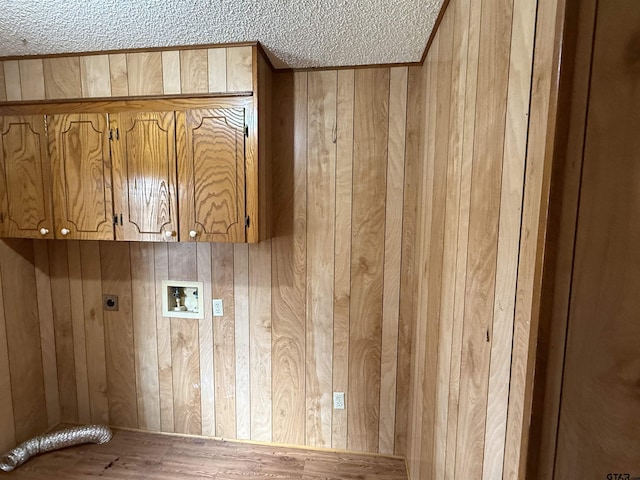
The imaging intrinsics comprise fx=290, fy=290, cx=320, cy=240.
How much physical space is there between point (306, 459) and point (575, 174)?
2099mm

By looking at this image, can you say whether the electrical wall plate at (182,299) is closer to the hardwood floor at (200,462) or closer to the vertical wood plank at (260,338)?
the vertical wood plank at (260,338)

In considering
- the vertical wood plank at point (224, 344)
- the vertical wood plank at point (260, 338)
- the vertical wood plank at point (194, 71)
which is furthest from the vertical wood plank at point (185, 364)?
the vertical wood plank at point (194, 71)

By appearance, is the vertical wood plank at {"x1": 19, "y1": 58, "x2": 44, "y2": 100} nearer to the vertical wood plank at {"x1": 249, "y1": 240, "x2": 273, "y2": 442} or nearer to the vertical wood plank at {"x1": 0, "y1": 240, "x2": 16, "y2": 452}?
the vertical wood plank at {"x1": 0, "y1": 240, "x2": 16, "y2": 452}

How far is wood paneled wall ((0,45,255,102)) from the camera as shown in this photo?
1.52 meters

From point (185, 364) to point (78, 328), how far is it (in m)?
0.81

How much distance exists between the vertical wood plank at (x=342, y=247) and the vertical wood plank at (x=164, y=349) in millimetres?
1129

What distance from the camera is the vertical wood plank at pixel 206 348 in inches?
75.2

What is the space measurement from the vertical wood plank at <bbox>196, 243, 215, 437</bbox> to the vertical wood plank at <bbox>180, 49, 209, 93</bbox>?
0.91m

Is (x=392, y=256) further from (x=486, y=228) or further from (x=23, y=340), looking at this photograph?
(x=23, y=340)

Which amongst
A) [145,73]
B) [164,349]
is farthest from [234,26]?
[164,349]

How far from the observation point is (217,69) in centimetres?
152

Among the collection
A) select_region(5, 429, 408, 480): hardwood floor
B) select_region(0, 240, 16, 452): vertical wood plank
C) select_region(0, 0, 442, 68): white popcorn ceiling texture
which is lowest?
select_region(5, 429, 408, 480): hardwood floor

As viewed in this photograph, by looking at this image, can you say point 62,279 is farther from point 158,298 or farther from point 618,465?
point 618,465

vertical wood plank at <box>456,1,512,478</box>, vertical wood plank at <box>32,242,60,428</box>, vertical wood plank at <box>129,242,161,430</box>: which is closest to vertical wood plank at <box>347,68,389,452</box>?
vertical wood plank at <box>456,1,512,478</box>
